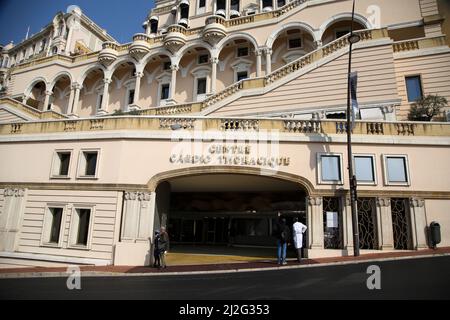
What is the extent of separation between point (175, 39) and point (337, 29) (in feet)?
47.3

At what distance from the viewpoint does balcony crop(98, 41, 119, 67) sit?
32688 millimetres

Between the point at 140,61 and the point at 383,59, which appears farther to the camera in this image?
the point at 140,61

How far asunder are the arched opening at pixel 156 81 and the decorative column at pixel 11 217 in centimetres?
1847

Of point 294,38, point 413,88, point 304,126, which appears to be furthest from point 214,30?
point 304,126

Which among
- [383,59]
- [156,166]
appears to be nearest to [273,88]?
[383,59]

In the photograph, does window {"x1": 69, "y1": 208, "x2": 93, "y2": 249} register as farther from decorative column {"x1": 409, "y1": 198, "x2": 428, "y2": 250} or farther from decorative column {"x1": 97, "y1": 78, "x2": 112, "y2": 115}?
decorative column {"x1": 97, "y1": 78, "x2": 112, "y2": 115}

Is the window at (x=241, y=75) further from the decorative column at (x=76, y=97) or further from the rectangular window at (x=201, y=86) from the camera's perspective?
the decorative column at (x=76, y=97)

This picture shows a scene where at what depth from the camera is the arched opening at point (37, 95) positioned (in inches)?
1467

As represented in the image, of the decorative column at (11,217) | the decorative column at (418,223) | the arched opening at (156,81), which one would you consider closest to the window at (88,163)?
the decorative column at (11,217)

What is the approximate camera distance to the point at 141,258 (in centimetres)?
1324

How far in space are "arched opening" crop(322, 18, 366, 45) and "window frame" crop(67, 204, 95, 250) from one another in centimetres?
2298
